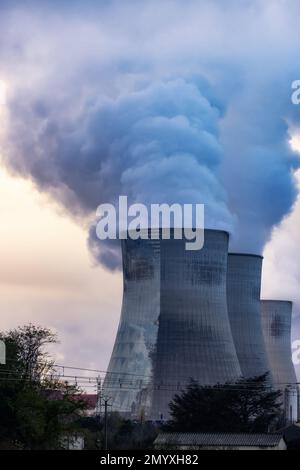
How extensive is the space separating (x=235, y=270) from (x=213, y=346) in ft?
20.3

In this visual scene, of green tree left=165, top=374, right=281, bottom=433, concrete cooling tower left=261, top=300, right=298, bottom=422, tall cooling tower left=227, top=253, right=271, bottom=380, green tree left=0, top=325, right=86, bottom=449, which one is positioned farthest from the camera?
concrete cooling tower left=261, top=300, right=298, bottom=422

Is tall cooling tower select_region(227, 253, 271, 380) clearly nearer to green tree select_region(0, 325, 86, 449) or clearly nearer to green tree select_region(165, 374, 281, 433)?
green tree select_region(165, 374, 281, 433)

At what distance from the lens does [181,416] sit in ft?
143

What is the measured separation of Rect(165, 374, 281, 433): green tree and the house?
547 centimetres

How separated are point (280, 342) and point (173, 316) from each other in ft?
43.3

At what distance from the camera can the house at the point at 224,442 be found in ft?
111

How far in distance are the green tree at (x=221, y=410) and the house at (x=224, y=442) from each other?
17.9 feet

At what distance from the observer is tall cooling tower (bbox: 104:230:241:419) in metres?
43.8

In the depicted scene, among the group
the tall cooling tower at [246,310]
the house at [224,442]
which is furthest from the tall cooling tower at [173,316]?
the house at [224,442]

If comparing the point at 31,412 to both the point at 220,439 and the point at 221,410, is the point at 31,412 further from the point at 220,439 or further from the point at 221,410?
the point at 221,410

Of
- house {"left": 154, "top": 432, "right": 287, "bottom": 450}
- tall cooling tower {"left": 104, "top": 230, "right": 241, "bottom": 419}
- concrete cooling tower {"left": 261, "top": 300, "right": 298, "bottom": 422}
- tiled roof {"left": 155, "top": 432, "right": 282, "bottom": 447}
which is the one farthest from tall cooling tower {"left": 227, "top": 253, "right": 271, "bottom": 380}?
house {"left": 154, "top": 432, "right": 287, "bottom": 450}

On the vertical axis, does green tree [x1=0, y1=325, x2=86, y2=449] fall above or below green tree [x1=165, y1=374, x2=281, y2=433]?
below

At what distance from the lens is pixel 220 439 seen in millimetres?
35156
